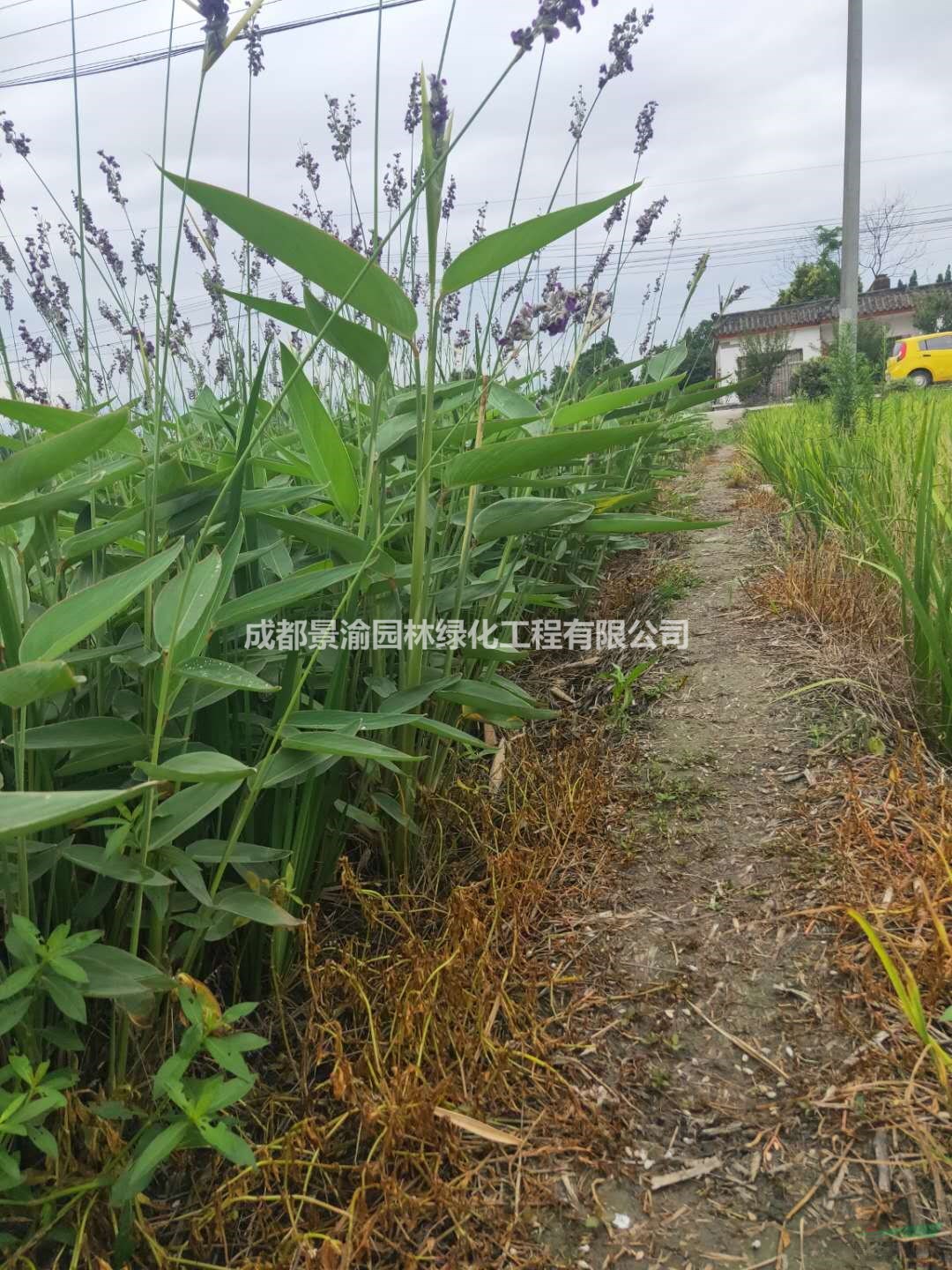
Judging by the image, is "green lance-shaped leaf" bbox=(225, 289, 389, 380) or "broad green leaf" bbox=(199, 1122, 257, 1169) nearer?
"broad green leaf" bbox=(199, 1122, 257, 1169)

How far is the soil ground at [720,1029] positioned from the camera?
68 centimetres

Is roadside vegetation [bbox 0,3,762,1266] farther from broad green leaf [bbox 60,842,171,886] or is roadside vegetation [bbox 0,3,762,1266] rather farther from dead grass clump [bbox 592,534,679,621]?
dead grass clump [bbox 592,534,679,621]

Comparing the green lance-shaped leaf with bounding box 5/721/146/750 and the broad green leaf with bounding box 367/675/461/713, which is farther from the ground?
the green lance-shaped leaf with bounding box 5/721/146/750

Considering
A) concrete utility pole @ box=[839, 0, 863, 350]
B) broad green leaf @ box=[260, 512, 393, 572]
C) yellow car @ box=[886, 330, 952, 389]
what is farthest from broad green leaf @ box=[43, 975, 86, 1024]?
yellow car @ box=[886, 330, 952, 389]

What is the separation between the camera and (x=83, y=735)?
0.68 meters

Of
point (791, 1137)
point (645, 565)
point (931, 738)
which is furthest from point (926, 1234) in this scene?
point (645, 565)

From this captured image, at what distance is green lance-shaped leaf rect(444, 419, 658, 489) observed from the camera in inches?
31.4

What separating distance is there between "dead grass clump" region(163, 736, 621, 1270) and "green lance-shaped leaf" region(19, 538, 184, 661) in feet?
1.32

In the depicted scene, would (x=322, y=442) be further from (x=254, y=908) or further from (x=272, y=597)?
(x=254, y=908)

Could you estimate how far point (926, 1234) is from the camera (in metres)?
0.64

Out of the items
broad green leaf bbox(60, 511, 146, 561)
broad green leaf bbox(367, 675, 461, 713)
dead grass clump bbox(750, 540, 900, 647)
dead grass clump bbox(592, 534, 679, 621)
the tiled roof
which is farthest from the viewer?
the tiled roof

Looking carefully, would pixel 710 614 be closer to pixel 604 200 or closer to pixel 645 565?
pixel 645 565

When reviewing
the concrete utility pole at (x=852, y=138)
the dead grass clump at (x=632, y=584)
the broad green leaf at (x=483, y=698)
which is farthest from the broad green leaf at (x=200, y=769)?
the concrete utility pole at (x=852, y=138)

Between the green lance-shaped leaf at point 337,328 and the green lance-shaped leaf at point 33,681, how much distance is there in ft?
1.50
